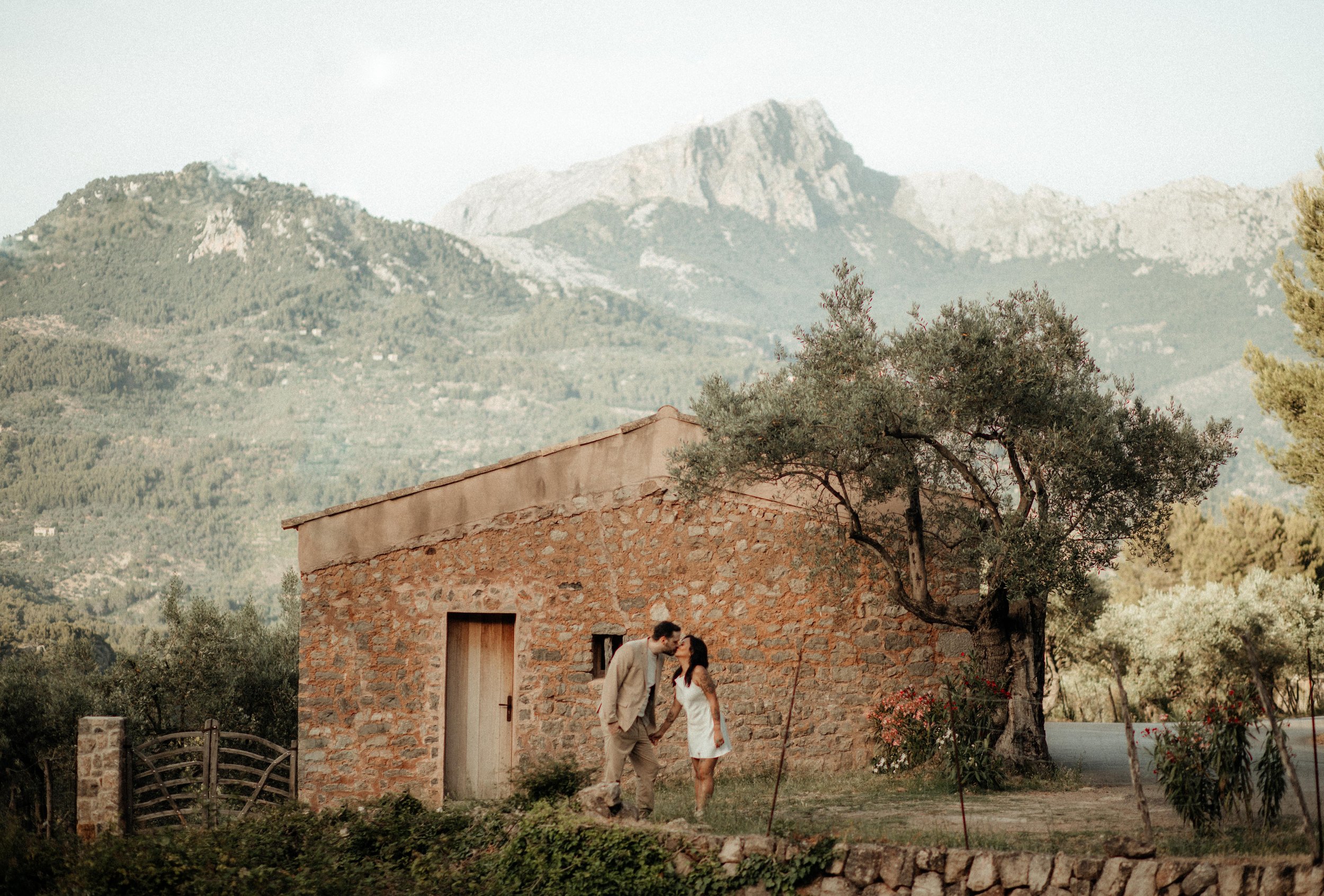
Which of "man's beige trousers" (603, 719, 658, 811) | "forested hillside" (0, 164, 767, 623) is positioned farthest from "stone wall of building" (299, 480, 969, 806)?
"forested hillside" (0, 164, 767, 623)

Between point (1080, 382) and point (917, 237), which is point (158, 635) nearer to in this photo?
point (1080, 382)

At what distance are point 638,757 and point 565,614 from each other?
3806mm

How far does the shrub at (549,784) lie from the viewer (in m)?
10.5

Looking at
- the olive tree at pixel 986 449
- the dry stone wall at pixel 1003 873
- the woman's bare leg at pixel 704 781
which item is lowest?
the dry stone wall at pixel 1003 873

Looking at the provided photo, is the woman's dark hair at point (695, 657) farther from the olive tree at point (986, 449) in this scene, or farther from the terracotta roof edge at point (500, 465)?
the terracotta roof edge at point (500, 465)

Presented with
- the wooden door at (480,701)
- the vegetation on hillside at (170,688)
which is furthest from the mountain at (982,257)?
the wooden door at (480,701)

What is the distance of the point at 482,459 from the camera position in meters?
101

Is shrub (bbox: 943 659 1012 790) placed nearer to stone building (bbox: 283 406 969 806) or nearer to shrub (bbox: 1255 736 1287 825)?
stone building (bbox: 283 406 969 806)

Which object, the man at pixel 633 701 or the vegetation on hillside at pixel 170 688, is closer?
the man at pixel 633 701

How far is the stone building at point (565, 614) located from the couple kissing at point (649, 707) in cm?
359

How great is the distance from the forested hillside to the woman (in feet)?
215

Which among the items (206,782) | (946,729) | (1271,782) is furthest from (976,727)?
(206,782)

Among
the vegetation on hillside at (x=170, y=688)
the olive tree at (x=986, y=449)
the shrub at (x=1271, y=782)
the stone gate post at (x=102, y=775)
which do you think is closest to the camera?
the shrub at (x=1271, y=782)

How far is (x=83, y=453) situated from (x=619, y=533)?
296 ft
